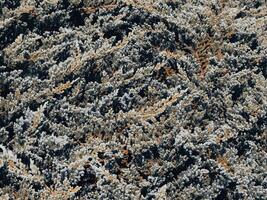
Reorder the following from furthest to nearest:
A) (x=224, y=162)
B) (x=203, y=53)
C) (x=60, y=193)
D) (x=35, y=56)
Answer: (x=203, y=53)
(x=35, y=56)
(x=224, y=162)
(x=60, y=193)

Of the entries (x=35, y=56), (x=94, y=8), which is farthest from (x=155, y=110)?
(x=94, y=8)

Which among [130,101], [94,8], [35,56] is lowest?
[130,101]

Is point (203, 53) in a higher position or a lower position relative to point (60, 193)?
higher

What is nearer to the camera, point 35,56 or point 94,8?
point 35,56

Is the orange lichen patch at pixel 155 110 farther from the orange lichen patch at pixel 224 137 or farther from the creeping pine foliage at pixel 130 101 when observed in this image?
the orange lichen patch at pixel 224 137

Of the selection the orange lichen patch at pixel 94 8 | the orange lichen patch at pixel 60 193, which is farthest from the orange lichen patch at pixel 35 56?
the orange lichen patch at pixel 60 193

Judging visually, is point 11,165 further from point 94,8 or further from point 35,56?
point 94,8

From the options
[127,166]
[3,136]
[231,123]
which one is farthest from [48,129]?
[231,123]

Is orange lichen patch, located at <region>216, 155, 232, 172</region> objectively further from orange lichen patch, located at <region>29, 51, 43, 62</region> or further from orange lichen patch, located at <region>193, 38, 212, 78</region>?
orange lichen patch, located at <region>29, 51, 43, 62</region>

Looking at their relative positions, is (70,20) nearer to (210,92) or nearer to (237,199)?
(210,92)

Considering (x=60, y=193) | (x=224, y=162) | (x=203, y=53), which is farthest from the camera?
(x=203, y=53)
